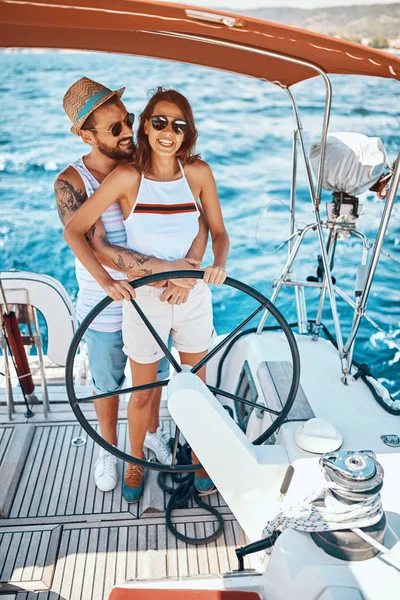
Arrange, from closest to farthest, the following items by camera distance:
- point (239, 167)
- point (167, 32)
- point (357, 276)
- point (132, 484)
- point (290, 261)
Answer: point (167, 32), point (132, 484), point (357, 276), point (290, 261), point (239, 167)

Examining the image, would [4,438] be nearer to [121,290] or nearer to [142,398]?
[142,398]

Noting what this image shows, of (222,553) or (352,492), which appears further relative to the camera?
(222,553)

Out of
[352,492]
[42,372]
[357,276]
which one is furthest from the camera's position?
[42,372]

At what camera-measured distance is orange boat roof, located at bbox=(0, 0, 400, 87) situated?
1.04 m

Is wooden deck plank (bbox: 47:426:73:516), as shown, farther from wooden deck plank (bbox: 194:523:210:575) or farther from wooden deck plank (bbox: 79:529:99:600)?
wooden deck plank (bbox: 194:523:210:575)

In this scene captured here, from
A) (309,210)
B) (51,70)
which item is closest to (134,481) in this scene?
(309,210)

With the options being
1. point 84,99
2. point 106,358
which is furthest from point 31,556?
point 84,99

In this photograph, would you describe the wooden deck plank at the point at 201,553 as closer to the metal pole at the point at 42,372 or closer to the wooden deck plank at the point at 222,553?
the wooden deck plank at the point at 222,553

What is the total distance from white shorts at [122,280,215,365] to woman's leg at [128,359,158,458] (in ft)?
0.14

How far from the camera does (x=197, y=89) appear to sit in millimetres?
11742

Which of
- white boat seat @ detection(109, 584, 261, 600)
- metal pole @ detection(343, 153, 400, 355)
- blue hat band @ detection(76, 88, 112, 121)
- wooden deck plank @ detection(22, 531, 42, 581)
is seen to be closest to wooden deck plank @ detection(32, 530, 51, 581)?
wooden deck plank @ detection(22, 531, 42, 581)

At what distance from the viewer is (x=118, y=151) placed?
1574mm

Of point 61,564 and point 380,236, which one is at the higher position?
point 380,236

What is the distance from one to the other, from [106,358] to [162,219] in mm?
487
